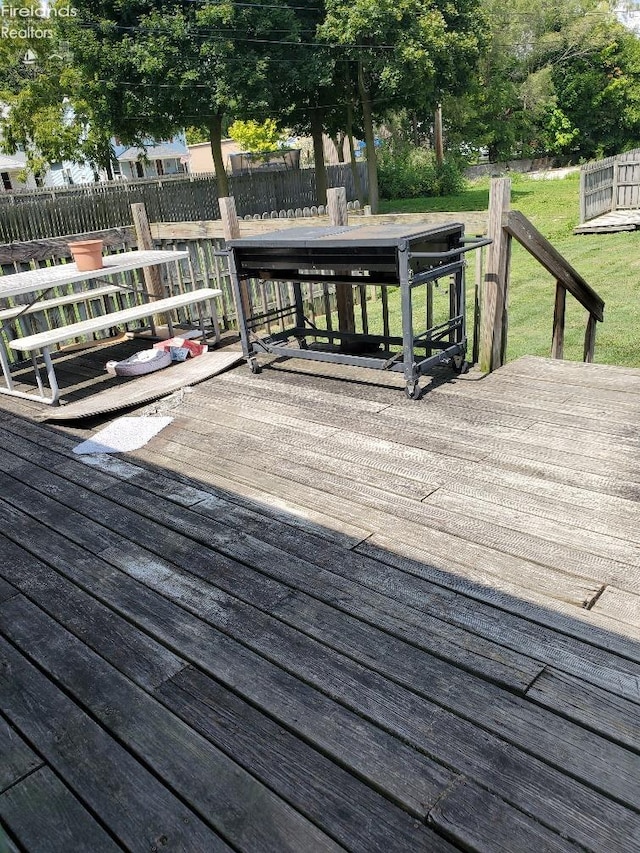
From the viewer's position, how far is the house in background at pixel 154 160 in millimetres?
37344

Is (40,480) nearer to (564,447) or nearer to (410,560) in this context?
(410,560)

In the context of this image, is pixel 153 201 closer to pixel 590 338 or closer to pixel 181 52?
pixel 181 52

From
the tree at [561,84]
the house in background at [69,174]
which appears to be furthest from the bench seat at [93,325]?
Result: the house in background at [69,174]

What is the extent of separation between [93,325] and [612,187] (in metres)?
13.3

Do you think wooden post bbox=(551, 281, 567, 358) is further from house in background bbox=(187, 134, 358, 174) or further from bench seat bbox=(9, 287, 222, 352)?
house in background bbox=(187, 134, 358, 174)

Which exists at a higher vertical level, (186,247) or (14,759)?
(186,247)

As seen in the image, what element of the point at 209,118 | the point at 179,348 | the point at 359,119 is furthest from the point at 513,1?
the point at 179,348

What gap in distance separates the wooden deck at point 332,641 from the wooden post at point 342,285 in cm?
167

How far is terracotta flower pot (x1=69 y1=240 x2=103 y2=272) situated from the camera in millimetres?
4848

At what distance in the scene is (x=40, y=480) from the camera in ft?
11.0

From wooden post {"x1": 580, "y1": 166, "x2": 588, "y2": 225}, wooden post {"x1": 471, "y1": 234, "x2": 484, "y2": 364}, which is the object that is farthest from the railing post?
wooden post {"x1": 580, "y1": 166, "x2": 588, "y2": 225}

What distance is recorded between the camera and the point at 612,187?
1450cm

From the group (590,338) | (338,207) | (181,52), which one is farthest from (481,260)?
(181,52)

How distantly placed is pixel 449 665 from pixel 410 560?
1.80 feet
